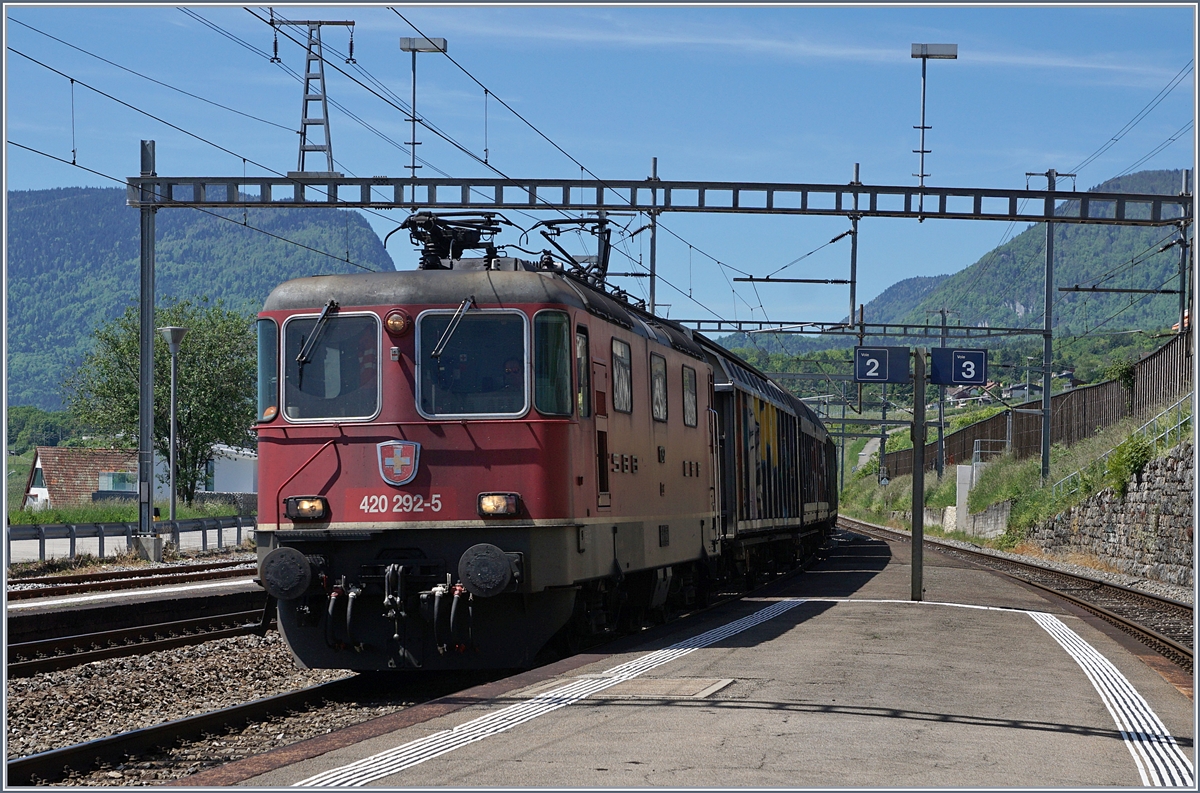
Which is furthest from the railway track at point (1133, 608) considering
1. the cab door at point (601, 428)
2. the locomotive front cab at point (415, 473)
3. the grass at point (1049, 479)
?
the locomotive front cab at point (415, 473)

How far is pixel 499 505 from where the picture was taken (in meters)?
10.5

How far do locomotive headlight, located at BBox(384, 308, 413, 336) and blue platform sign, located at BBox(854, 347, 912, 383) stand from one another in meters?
25.0

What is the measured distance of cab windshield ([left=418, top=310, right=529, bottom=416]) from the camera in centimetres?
1074

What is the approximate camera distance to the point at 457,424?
10.7 m

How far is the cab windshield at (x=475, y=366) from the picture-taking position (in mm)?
10742

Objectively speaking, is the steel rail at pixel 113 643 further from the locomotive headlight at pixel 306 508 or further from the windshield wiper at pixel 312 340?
the windshield wiper at pixel 312 340

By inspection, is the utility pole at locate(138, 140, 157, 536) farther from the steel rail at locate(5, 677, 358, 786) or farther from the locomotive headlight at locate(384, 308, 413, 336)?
the steel rail at locate(5, 677, 358, 786)

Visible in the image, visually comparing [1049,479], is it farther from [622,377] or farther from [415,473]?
[415,473]

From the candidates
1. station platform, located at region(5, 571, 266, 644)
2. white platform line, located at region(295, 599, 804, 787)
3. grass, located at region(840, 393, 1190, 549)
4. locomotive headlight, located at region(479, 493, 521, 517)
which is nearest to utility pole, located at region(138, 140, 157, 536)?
station platform, located at region(5, 571, 266, 644)

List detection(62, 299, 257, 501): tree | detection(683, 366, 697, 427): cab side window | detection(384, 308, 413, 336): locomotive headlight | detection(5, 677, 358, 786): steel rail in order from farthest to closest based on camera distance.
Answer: detection(62, 299, 257, 501): tree < detection(683, 366, 697, 427): cab side window < detection(384, 308, 413, 336): locomotive headlight < detection(5, 677, 358, 786): steel rail

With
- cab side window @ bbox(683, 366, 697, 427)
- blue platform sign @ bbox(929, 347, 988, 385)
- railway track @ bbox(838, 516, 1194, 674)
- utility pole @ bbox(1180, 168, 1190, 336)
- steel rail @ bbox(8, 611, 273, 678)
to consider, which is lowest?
railway track @ bbox(838, 516, 1194, 674)

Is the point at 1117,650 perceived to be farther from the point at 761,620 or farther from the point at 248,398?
the point at 248,398

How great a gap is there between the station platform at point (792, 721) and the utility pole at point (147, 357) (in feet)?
50.5

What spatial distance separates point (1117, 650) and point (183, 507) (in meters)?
40.2
